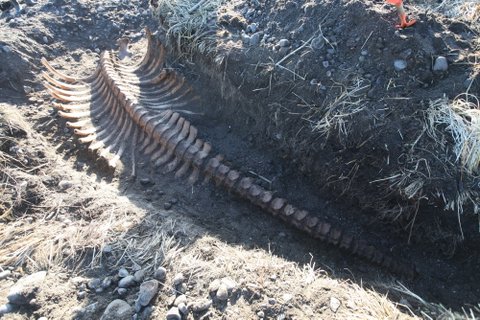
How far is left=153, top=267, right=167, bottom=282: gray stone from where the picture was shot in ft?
10.2

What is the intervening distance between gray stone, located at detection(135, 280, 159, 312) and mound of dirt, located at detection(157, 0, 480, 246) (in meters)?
2.01

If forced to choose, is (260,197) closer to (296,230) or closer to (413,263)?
(296,230)

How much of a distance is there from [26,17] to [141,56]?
1.78 m

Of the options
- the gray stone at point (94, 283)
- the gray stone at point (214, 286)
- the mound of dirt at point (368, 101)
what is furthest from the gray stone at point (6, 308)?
the mound of dirt at point (368, 101)

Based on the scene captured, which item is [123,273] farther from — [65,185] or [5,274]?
[65,185]

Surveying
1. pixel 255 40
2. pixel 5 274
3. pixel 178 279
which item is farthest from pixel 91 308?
pixel 255 40

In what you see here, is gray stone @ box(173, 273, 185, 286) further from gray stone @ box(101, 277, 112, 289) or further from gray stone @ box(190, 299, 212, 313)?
gray stone @ box(101, 277, 112, 289)

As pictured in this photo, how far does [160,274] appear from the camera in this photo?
3.12 m

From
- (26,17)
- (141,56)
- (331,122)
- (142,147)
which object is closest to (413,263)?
(331,122)

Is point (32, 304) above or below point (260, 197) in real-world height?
below

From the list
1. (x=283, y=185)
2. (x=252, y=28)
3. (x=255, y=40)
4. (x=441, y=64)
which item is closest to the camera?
(x=441, y=64)

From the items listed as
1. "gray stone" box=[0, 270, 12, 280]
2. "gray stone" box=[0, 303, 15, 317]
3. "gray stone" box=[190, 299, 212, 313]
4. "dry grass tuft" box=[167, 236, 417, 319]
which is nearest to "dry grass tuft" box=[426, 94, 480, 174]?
"dry grass tuft" box=[167, 236, 417, 319]

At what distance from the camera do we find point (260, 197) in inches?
167

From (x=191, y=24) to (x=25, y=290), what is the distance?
11.0ft
